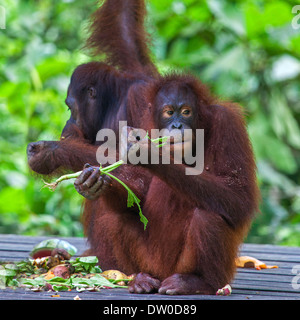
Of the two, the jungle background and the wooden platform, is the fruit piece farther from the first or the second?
the jungle background

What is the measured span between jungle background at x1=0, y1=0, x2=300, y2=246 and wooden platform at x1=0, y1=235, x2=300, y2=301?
160 centimetres

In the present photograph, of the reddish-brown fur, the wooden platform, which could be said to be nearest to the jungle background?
the wooden platform

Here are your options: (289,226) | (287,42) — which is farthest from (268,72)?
(289,226)

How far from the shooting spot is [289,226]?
254 inches

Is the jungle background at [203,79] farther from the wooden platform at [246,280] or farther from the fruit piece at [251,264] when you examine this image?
the fruit piece at [251,264]

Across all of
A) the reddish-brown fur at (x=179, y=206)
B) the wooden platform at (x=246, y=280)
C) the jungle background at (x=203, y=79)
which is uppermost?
the jungle background at (x=203, y=79)

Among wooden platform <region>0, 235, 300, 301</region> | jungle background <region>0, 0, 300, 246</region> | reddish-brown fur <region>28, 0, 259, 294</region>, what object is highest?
jungle background <region>0, 0, 300, 246</region>

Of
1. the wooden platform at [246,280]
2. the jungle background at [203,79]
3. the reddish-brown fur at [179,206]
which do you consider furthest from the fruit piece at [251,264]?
the jungle background at [203,79]

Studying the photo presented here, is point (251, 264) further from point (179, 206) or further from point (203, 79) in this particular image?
point (203, 79)

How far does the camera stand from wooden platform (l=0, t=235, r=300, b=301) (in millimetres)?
2748

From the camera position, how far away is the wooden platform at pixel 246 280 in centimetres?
275

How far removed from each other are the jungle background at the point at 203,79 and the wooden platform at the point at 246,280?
1.60 metres

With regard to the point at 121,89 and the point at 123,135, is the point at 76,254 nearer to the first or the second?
the point at 121,89

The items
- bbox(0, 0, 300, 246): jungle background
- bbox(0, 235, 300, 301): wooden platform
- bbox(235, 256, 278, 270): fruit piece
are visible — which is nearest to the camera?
bbox(0, 235, 300, 301): wooden platform
